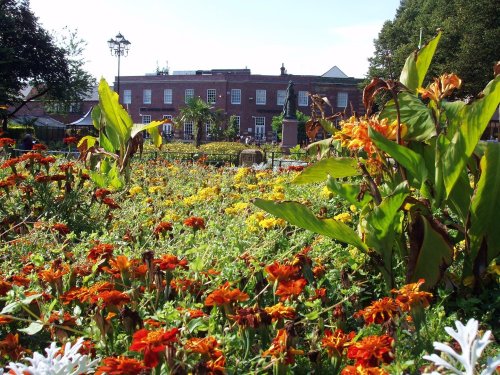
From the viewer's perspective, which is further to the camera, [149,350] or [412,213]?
[412,213]

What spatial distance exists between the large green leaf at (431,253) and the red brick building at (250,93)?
1665 inches

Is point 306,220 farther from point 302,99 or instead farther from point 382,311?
point 302,99

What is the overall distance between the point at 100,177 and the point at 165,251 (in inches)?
101

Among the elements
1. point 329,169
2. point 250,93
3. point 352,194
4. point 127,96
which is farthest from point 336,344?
point 127,96

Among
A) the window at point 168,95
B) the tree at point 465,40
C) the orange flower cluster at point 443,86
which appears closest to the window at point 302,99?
the window at point 168,95

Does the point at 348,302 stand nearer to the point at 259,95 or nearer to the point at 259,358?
the point at 259,358

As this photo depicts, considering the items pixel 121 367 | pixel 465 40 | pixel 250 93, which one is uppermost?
pixel 465 40

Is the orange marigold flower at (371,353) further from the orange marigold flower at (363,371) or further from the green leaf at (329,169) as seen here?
the green leaf at (329,169)

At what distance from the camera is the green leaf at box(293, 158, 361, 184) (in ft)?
7.70

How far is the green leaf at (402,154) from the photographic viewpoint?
1.94 metres

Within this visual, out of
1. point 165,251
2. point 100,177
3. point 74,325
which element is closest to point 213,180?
point 100,177

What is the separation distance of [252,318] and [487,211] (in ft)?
3.89

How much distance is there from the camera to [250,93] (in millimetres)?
46062

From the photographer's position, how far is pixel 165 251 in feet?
8.11
